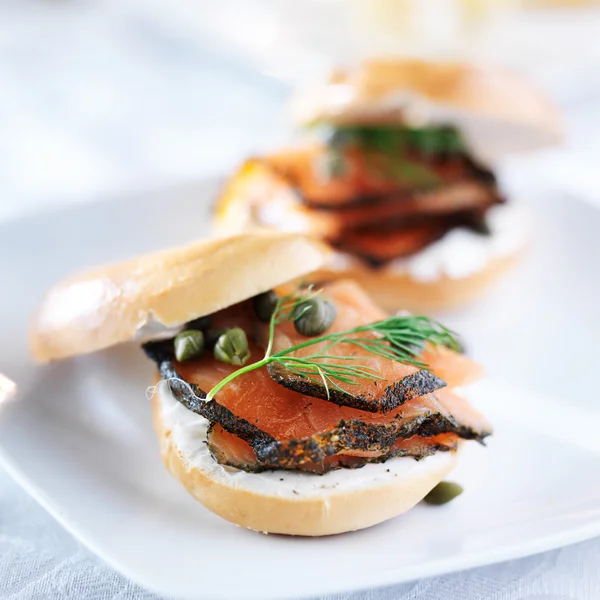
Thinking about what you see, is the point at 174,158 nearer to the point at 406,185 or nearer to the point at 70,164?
the point at 70,164

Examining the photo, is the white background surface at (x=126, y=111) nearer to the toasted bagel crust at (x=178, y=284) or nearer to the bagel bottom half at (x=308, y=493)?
the toasted bagel crust at (x=178, y=284)

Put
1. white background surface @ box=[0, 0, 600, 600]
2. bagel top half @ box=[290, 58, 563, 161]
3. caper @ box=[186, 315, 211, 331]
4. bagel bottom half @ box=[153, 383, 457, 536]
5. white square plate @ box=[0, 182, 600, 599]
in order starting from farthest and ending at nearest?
white background surface @ box=[0, 0, 600, 600] < bagel top half @ box=[290, 58, 563, 161] < caper @ box=[186, 315, 211, 331] < bagel bottom half @ box=[153, 383, 457, 536] < white square plate @ box=[0, 182, 600, 599]

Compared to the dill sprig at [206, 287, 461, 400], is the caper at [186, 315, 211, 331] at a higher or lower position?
higher

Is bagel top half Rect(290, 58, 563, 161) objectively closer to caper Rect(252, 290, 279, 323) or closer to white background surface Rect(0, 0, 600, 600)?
white background surface Rect(0, 0, 600, 600)

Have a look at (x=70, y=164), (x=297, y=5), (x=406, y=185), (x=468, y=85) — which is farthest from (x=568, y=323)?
(x=297, y=5)

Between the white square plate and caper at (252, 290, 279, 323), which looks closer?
the white square plate

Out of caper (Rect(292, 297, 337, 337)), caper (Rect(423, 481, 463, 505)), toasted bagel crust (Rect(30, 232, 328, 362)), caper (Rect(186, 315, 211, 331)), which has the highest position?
toasted bagel crust (Rect(30, 232, 328, 362))

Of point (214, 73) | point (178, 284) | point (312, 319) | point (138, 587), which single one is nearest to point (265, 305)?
point (312, 319)

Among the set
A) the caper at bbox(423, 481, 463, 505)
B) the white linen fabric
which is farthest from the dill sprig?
the white linen fabric
